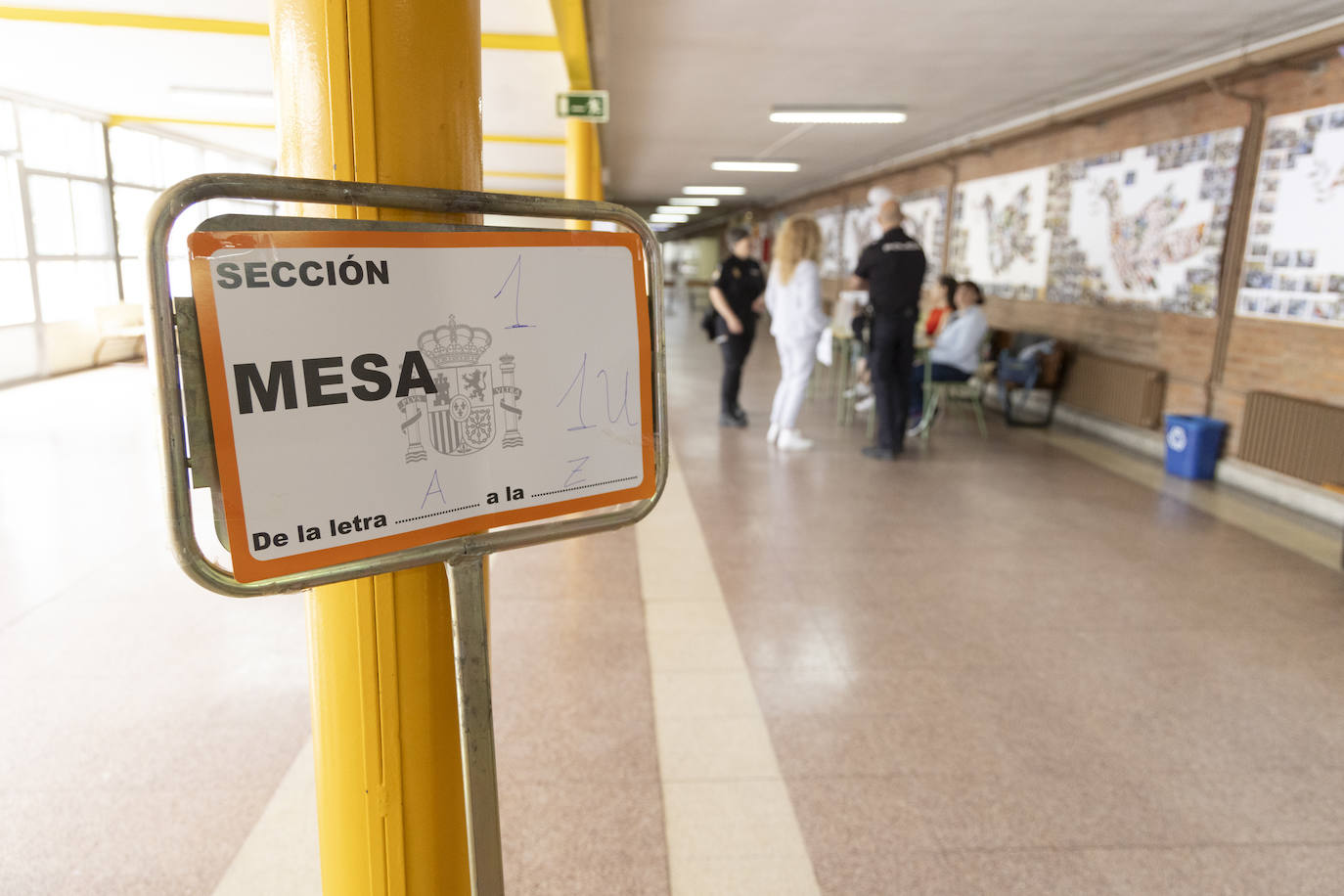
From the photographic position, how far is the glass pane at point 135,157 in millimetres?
10808

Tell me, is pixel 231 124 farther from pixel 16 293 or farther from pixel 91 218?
pixel 16 293

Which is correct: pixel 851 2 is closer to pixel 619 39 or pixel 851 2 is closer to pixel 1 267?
pixel 619 39

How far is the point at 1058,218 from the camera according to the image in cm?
773

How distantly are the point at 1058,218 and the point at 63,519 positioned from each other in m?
7.64

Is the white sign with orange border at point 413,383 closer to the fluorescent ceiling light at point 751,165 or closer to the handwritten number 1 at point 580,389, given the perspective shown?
the handwritten number 1 at point 580,389

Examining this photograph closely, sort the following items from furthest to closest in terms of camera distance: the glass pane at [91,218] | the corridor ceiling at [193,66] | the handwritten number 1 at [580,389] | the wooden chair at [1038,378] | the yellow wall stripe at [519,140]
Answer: the glass pane at [91,218]
the yellow wall stripe at [519,140]
the wooden chair at [1038,378]
the corridor ceiling at [193,66]
the handwritten number 1 at [580,389]

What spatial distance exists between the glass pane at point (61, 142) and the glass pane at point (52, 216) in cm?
18

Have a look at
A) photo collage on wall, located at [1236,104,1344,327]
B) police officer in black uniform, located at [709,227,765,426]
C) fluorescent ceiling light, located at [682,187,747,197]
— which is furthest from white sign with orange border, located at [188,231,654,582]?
fluorescent ceiling light, located at [682,187,747,197]

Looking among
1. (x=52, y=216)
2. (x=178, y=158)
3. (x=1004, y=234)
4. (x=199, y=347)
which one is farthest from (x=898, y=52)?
(x=178, y=158)

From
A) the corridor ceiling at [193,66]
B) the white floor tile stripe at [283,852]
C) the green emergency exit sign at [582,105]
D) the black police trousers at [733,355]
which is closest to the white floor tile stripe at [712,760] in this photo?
the white floor tile stripe at [283,852]

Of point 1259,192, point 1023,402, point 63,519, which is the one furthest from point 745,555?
point 1023,402

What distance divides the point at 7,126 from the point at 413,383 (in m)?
10.6

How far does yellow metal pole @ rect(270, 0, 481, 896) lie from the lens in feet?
3.40

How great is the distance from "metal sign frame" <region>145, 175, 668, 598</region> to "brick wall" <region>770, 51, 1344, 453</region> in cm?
521
